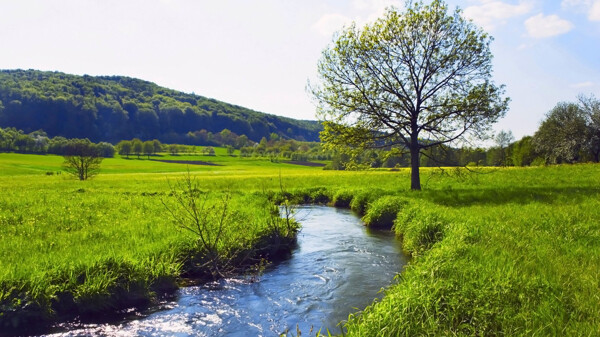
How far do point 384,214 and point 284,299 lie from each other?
9995mm

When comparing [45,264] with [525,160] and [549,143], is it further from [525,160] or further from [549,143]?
[525,160]

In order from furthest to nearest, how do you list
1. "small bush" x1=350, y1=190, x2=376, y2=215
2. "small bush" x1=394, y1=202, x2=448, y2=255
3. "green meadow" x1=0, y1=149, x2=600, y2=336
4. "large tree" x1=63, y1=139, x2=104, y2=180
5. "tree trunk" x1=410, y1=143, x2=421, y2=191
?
"large tree" x1=63, y1=139, x2=104, y2=180, "tree trunk" x1=410, y1=143, x2=421, y2=191, "small bush" x1=350, y1=190, x2=376, y2=215, "small bush" x1=394, y1=202, x2=448, y2=255, "green meadow" x1=0, y1=149, x2=600, y2=336

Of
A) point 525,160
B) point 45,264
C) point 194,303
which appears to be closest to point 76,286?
point 45,264

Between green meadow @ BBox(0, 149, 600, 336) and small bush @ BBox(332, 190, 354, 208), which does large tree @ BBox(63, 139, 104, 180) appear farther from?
small bush @ BBox(332, 190, 354, 208)

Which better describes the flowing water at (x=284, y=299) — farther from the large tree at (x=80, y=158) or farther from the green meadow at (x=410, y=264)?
the large tree at (x=80, y=158)

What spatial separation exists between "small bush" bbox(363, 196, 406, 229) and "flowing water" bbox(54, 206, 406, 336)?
3980 millimetres

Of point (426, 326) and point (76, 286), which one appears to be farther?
point (76, 286)

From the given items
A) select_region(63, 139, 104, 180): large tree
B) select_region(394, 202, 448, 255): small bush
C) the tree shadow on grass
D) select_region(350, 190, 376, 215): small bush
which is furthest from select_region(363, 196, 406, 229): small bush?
select_region(63, 139, 104, 180): large tree

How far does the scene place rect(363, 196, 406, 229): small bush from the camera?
17.3 m

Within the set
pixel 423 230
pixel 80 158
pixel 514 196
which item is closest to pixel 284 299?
pixel 423 230

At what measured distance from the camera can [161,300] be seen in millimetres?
8562

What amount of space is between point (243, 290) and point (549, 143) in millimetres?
60370

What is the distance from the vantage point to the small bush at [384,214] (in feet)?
56.7

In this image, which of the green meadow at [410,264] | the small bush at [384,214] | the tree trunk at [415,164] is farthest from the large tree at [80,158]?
the small bush at [384,214]
